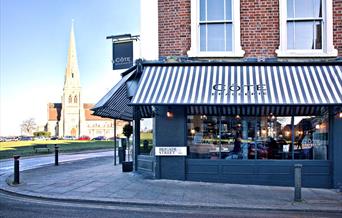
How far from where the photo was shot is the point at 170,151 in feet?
42.5

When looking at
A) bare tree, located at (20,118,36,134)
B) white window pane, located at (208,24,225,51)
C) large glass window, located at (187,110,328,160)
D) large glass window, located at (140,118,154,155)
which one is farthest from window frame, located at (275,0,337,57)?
bare tree, located at (20,118,36,134)

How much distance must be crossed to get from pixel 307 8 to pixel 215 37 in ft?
10.7

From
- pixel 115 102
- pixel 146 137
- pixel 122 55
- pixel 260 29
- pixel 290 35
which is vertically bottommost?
pixel 146 137

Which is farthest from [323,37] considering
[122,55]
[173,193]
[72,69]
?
[72,69]

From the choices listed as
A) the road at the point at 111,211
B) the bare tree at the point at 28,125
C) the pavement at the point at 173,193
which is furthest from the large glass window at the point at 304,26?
the bare tree at the point at 28,125

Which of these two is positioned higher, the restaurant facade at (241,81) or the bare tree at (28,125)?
the restaurant facade at (241,81)

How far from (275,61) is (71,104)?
426ft

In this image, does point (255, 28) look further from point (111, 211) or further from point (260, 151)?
point (111, 211)

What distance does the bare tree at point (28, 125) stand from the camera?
139 m

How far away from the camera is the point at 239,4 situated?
516 inches

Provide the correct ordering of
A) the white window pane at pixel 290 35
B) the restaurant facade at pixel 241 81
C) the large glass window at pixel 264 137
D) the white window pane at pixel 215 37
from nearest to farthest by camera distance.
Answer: the restaurant facade at pixel 241 81 → the large glass window at pixel 264 137 → the white window pane at pixel 290 35 → the white window pane at pixel 215 37

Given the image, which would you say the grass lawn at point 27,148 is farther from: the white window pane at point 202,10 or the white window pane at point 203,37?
the white window pane at point 202,10

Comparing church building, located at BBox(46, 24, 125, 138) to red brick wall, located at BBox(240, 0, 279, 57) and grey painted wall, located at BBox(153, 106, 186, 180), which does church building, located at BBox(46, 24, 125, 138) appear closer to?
grey painted wall, located at BBox(153, 106, 186, 180)

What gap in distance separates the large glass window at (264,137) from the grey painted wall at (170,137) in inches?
24.0
